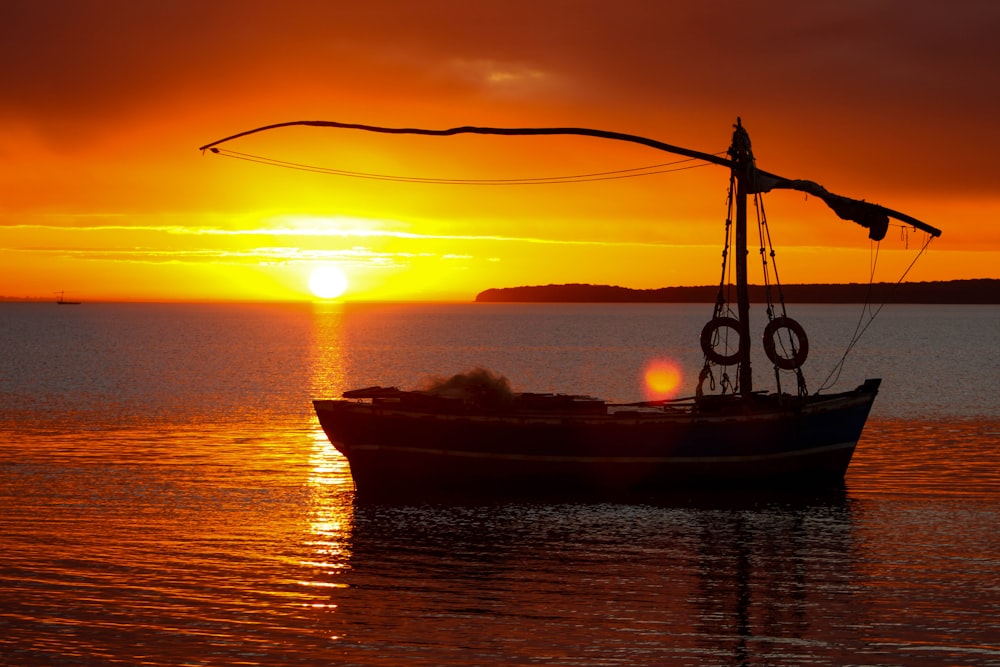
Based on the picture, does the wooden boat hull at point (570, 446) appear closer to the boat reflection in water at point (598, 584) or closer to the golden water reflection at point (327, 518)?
the boat reflection in water at point (598, 584)

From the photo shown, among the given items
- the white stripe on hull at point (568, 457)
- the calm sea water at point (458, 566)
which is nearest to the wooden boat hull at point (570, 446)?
the white stripe on hull at point (568, 457)

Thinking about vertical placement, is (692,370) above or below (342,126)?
below

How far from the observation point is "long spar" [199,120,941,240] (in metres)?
26.2

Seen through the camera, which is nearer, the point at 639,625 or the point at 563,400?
the point at 639,625

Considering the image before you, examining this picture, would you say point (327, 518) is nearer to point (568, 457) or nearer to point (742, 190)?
point (568, 457)

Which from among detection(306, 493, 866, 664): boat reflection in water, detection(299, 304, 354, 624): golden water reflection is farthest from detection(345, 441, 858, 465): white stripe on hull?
detection(299, 304, 354, 624): golden water reflection

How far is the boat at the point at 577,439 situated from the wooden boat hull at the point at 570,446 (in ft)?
0.08

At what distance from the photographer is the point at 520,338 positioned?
17062 cm

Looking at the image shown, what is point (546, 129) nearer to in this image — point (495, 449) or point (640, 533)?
point (495, 449)

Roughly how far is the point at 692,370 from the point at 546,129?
7418 centimetres

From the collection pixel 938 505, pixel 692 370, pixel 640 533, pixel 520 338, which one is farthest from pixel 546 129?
pixel 520 338

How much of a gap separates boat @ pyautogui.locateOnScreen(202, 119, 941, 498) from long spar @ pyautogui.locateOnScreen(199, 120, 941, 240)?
8 cm

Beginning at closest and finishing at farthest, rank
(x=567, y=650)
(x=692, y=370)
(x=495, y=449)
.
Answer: (x=567, y=650), (x=495, y=449), (x=692, y=370)

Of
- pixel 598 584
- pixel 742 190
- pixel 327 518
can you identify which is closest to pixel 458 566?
pixel 598 584
